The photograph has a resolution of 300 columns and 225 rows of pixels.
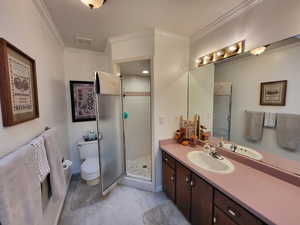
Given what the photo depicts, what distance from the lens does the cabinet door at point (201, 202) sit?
1257 millimetres

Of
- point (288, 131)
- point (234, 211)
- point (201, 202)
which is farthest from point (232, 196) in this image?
point (288, 131)

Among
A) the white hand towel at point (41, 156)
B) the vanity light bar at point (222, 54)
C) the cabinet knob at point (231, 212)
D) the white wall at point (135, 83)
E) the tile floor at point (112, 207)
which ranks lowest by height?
the tile floor at point (112, 207)

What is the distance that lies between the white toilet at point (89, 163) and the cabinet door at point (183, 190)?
1395mm

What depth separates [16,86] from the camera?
942 millimetres

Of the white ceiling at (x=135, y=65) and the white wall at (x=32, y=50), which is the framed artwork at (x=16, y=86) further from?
the white ceiling at (x=135, y=65)

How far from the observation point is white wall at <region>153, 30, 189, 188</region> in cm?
203

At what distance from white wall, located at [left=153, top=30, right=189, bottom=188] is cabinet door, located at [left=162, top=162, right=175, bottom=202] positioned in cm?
12

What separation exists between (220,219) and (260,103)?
4.07 feet

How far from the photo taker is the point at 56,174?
1.28m

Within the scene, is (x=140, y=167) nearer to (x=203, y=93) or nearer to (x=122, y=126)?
(x=122, y=126)

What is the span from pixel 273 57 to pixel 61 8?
91.9 inches

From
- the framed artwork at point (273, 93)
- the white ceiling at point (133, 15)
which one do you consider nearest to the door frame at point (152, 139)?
the white ceiling at point (133, 15)

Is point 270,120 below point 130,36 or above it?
below

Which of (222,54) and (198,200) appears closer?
(198,200)
